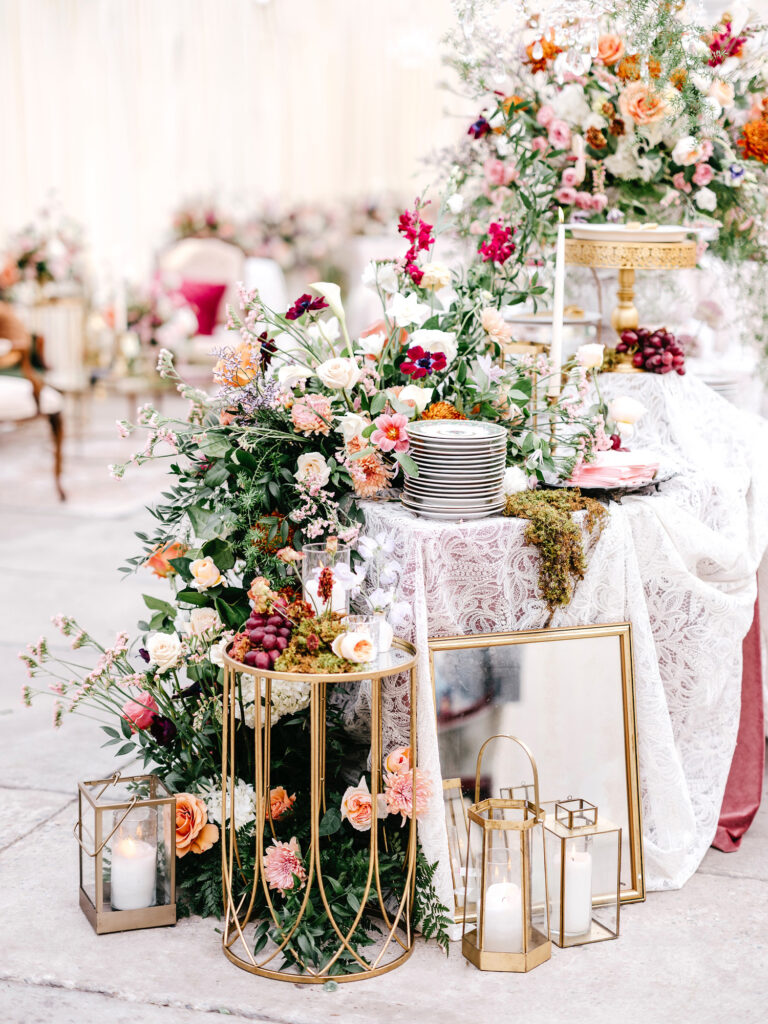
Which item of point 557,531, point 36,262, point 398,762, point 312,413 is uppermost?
point 36,262

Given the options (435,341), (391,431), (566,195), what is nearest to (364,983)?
(391,431)

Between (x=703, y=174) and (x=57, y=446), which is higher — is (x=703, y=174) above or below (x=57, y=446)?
above

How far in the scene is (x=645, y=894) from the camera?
2445 mm

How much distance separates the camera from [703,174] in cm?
300

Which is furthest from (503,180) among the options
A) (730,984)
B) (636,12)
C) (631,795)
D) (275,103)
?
(275,103)

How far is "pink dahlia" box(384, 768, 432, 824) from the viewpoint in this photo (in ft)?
7.15

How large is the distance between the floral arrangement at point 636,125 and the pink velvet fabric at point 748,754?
116 cm

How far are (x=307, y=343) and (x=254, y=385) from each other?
5.5 inches

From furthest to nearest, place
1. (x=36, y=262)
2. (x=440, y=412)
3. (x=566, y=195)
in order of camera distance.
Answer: (x=36, y=262) → (x=566, y=195) → (x=440, y=412)

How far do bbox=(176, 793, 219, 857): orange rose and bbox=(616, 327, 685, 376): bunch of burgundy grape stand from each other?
4.96ft

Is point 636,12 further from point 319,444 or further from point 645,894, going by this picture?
point 645,894

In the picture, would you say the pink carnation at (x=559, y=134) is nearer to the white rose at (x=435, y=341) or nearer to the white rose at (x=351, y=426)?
the white rose at (x=435, y=341)

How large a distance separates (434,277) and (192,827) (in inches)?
48.1

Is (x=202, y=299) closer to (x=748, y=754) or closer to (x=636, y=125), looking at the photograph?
(x=636, y=125)
